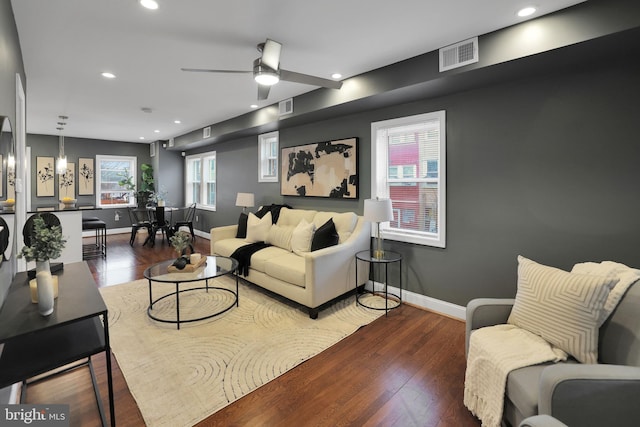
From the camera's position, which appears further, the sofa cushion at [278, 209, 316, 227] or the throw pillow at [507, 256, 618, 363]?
the sofa cushion at [278, 209, 316, 227]

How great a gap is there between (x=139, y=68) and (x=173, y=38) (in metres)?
0.97

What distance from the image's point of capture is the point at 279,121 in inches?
183

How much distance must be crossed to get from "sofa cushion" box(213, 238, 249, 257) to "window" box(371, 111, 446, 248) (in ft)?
→ 6.77

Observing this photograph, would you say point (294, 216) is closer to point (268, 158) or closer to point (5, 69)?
point (268, 158)

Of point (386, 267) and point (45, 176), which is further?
point (45, 176)

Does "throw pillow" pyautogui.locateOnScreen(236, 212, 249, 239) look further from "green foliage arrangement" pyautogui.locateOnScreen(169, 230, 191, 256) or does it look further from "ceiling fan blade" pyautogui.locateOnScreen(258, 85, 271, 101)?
"ceiling fan blade" pyautogui.locateOnScreen(258, 85, 271, 101)

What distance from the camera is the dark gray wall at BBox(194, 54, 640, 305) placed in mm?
2332

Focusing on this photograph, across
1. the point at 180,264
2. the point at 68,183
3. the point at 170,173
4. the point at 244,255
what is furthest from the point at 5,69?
the point at 68,183

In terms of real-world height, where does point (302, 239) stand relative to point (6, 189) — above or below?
below

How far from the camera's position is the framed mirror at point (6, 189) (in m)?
1.66

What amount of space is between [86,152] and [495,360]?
9.87 metres

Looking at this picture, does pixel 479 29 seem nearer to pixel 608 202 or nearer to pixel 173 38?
pixel 608 202

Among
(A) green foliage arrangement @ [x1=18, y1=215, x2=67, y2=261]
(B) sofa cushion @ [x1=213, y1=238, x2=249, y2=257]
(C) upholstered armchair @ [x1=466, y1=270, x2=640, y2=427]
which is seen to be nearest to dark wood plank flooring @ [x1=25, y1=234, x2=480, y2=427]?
(C) upholstered armchair @ [x1=466, y1=270, x2=640, y2=427]

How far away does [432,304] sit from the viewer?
3.41m
